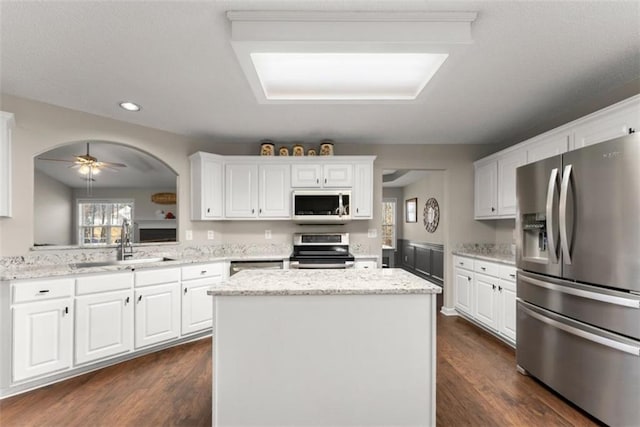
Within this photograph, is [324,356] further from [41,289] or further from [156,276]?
[41,289]

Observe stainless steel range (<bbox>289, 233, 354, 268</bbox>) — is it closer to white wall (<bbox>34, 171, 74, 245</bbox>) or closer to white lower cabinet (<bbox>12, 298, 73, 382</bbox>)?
white lower cabinet (<bbox>12, 298, 73, 382</bbox>)

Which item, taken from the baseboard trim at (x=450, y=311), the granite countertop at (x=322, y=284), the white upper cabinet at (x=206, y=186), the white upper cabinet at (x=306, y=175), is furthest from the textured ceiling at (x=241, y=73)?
the baseboard trim at (x=450, y=311)

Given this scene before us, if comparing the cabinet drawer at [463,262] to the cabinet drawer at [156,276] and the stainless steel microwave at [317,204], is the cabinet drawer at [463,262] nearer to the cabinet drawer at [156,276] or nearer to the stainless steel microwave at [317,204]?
the stainless steel microwave at [317,204]

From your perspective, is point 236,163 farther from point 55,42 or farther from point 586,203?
point 586,203

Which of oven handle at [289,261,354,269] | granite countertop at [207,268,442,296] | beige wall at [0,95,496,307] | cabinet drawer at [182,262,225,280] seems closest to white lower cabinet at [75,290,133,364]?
cabinet drawer at [182,262,225,280]

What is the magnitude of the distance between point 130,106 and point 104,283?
1.64 meters

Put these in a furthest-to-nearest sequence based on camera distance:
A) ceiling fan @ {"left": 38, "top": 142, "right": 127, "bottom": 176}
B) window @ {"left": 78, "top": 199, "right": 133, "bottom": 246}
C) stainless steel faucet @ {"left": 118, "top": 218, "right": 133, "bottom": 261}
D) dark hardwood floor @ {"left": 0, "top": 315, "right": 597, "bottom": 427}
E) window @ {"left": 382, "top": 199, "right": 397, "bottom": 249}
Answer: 1. window @ {"left": 382, "top": 199, "right": 397, "bottom": 249}
2. window @ {"left": 78, "top": 199, "right": 133, "bottom": 246}
3. ceiling fan @ {"left": 38, "top": 142, "right": 127, "bottom": 176}
4. stainless steel faucet @ {"left": 118, "top": 218, "right": 133, "bottom": 261}
5. dark hardwood floor @ {"left": 0, "top": 315, "right": 597, "bottom": 427}

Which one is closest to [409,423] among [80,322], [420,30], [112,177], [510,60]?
[420,30]

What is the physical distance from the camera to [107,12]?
161 centimetres

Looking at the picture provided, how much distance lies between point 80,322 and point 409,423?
8.50 feet

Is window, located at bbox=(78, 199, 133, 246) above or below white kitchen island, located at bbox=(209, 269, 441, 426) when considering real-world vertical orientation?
above

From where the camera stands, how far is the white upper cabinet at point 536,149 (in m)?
2.15

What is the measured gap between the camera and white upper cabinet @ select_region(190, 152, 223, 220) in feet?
12.2

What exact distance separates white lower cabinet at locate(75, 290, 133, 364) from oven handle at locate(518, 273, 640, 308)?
134 inches
